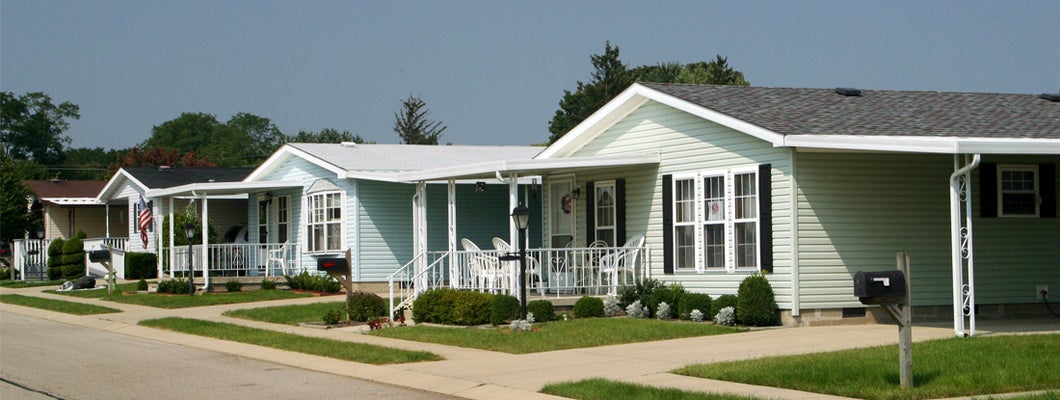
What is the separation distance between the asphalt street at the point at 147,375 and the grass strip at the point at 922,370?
3445 millimetres

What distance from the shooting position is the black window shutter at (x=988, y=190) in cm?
1855

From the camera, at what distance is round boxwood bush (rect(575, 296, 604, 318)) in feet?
64.2

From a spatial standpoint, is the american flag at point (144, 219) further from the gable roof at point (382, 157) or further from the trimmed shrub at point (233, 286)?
the trimmed shrub at point (233, 286)

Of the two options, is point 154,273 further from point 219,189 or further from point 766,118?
point 766,118

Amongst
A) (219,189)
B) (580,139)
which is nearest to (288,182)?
(219,189)

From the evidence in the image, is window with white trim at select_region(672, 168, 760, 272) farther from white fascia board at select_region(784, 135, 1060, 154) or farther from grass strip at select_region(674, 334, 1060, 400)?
grass strip at select_region(674, 334, 1060, 400)

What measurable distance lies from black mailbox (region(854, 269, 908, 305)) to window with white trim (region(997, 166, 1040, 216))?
873 centimetres

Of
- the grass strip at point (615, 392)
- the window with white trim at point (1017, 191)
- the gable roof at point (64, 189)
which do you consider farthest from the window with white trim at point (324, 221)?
the gable roof at point (64, 189)

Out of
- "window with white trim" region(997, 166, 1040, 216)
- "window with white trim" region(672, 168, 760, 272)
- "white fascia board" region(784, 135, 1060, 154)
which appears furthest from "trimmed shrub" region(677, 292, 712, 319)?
"window with white trim" region(997, 166, 1040, 216)

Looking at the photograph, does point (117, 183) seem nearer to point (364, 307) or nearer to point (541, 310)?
point (364, 307)

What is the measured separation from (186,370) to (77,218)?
33212 mm

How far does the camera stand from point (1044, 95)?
883 inches

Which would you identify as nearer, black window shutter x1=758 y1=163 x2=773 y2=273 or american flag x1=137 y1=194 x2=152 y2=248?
black window shutter x1=758 y1=163 x2=773 y2=273

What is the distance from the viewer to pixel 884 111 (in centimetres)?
1961
